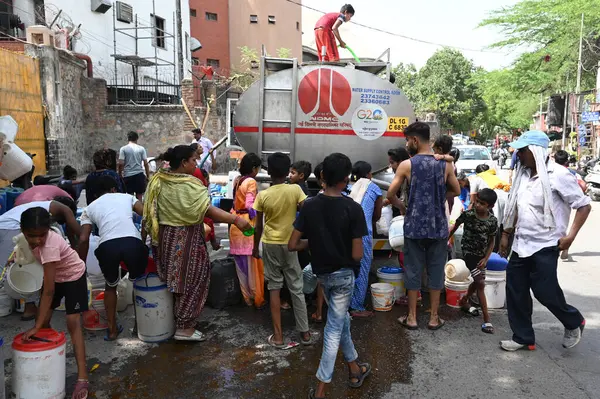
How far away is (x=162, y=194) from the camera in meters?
4.01

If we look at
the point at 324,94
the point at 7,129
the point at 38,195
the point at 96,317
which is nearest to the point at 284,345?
the point at 96,317

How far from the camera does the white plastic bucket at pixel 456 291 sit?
16.3ft

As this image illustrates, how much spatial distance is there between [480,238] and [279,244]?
6.31 feet

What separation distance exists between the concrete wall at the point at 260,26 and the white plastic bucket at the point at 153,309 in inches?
1193

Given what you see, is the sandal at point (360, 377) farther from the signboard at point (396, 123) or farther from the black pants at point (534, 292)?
the signboard at point (396, 123)

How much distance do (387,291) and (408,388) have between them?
1.52m

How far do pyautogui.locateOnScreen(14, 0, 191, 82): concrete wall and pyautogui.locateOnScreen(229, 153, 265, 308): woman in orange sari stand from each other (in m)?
15.3

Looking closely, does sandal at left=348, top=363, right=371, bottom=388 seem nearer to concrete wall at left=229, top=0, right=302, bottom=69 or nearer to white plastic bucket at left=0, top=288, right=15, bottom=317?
white plastic bucket at left=0, top=288, right=15, bottom=317

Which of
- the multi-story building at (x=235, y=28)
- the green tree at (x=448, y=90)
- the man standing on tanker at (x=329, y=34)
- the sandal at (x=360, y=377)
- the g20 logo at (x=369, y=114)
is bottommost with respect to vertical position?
the sandal at (x=360, y=377)

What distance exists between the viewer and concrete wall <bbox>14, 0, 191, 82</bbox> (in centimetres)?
1705

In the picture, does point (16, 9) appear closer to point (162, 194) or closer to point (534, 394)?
point (162, 194)

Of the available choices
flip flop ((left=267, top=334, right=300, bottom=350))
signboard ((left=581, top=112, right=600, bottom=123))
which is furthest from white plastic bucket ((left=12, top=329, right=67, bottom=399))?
signboard ((left=581, top=112, right=600, bottom=123))

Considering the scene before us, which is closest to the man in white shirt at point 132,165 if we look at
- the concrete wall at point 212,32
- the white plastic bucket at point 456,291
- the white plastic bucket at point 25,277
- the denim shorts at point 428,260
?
the white plastic bucket at point 25,277

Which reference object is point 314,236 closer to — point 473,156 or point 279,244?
point 279,244
